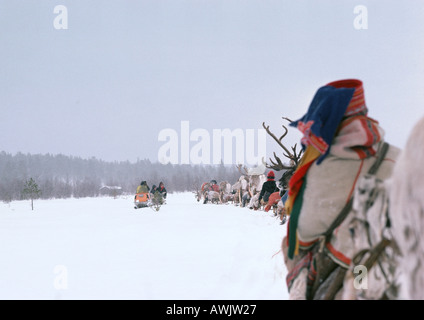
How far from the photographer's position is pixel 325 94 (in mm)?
2238

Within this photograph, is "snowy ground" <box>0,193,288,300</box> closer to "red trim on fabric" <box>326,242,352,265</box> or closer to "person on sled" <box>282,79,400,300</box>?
"person on sled" <box>282,79,400,300</box>

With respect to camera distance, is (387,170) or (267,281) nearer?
(387,170)

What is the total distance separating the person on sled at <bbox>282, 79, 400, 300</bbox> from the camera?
80.2 inches

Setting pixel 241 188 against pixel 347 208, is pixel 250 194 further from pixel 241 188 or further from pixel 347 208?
pixel 347 208

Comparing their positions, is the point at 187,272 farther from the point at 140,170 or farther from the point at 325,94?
the point at 140,170

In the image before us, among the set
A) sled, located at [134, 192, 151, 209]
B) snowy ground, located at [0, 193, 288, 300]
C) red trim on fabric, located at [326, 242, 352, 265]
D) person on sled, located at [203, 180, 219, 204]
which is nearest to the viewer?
red trim on fabric, located at [326, 242, 352, 265]

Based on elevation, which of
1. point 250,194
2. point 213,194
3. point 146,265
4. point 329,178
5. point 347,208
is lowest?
point 213,194

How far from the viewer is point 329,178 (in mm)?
2117

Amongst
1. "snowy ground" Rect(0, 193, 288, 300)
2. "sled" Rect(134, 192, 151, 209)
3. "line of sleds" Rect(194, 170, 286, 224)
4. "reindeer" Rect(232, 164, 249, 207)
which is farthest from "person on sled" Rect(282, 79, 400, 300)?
"sled" Rect(134, 192, 151, 209)

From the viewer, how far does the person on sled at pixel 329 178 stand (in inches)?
80.2

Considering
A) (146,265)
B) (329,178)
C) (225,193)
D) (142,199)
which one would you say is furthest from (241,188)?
(329,178)

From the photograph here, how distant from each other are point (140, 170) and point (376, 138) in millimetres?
131449

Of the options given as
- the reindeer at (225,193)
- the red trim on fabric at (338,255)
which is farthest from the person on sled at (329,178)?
the reindeer at (225,193)
